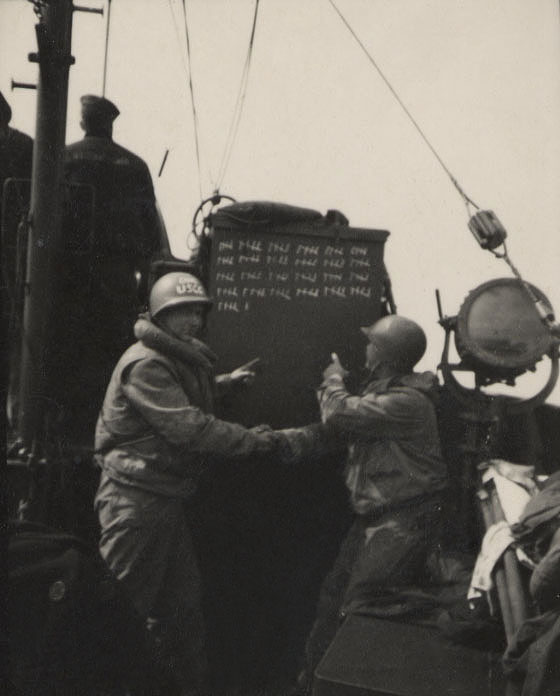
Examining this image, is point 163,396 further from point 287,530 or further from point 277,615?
point 277,615

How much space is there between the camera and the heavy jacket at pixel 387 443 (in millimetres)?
5535

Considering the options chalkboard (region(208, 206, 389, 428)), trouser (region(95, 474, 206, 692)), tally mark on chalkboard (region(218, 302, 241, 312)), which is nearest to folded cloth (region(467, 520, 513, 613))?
trouser (region(95, 474, 206, 692))

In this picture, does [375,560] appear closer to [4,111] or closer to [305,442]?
[305,442]

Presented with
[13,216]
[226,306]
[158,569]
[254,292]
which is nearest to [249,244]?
[254,292]

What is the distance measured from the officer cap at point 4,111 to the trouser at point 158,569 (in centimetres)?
351

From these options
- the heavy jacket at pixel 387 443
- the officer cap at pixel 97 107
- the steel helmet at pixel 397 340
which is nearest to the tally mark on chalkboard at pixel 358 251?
the steel helmet at pixel 397 340

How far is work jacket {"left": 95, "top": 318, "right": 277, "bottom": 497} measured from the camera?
543cm

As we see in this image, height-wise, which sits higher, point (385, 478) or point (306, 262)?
point (306, 262)

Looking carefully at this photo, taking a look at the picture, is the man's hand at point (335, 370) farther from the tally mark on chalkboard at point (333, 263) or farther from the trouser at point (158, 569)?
the trouser at point (158, 569)

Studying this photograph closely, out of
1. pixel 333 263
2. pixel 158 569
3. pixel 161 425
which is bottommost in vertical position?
pixel 158 569

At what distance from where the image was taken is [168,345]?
5.51 metres

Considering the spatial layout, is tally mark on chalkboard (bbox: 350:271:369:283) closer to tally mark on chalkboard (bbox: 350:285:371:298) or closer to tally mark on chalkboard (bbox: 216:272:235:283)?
tally mark on chalkboard (bbox: 350:285:371:298)

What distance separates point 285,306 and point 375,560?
75.5 inches

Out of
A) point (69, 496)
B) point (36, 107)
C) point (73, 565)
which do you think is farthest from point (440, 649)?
point (36, 107)
